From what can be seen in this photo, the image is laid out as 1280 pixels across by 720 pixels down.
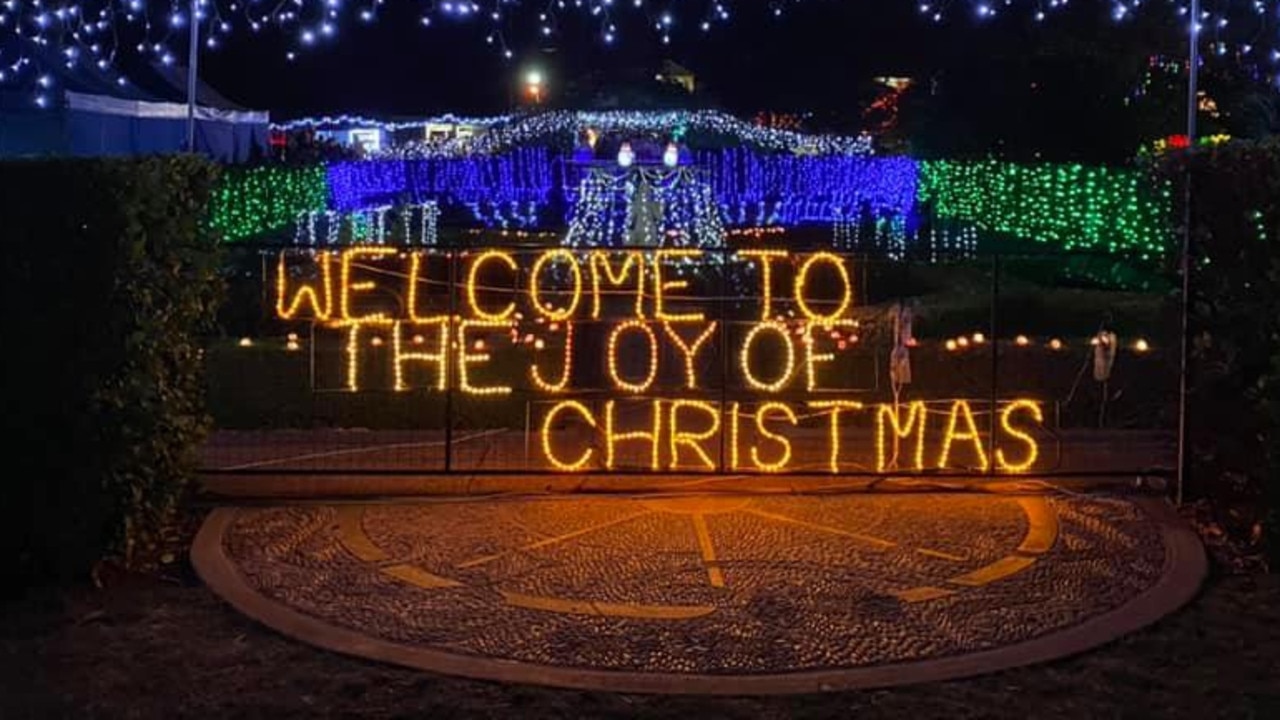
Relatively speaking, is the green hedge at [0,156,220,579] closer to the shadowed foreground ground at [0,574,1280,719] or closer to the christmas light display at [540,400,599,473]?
the shadowed foreground ground at [0,574,1280,719]

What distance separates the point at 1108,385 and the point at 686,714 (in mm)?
7338

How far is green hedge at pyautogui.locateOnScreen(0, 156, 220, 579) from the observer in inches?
266

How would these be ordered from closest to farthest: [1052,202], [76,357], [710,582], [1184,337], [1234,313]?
[76,357]
[710,582]
[1234,313]
[1184,337]
[1052,202]

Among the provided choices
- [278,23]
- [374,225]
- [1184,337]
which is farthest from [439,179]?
[1184,337]

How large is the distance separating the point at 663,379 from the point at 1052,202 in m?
12.4

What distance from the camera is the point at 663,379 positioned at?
37.7ft

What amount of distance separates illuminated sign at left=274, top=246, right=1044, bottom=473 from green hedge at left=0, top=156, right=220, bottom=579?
1791mm

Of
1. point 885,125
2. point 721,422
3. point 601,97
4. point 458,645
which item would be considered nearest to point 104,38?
point 601,97

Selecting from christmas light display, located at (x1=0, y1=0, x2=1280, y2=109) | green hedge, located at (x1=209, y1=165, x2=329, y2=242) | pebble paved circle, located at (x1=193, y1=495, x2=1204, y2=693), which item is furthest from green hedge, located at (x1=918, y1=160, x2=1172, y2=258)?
green hedge, located at (x1=209, y1=165, x2=329, y2=242)

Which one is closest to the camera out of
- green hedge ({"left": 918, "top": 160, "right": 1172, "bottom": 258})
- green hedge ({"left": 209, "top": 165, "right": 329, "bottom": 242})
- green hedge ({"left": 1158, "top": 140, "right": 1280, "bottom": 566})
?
green hedge ({"left": 1158, "top": 140, "right": 1280, "bottom": 566})

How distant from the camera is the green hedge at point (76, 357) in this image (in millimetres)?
6758

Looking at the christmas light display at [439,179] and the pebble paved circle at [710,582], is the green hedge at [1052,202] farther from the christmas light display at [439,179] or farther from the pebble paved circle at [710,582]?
the pebble paved circle at [710,582]

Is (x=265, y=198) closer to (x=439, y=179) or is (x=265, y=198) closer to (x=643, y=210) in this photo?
Result: (x=439, y=179)

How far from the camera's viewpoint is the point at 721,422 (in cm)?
888
